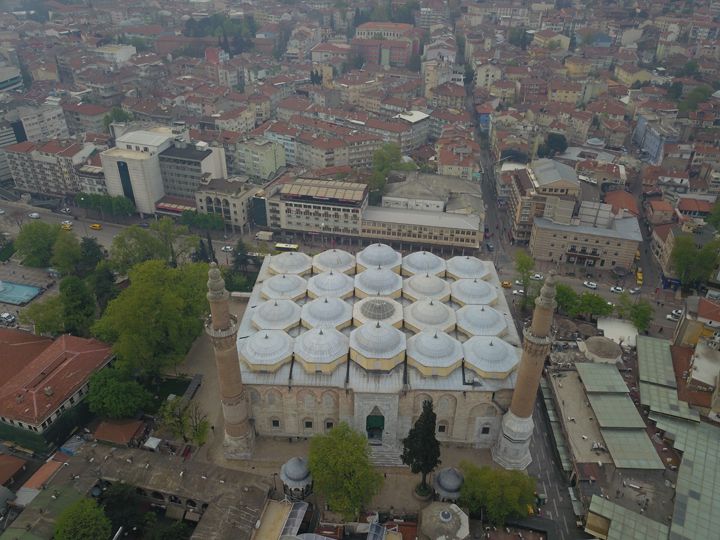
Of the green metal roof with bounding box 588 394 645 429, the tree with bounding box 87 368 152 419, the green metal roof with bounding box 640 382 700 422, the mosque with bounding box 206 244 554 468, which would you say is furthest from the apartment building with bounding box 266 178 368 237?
the green metal roof with bounding box 640 382 700 422

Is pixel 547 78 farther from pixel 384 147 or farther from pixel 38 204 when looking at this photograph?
pixel 38 204

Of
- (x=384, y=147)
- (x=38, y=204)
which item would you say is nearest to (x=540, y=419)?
(x=384, y=147)

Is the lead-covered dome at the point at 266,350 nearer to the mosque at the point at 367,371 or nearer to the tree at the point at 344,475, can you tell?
the mosque at the point at 367,371

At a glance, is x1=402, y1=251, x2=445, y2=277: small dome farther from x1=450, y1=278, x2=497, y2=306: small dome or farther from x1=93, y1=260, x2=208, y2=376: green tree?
x1=93, y1=260, x2=208, y2=376: green tree

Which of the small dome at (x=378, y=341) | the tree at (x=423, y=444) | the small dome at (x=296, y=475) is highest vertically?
the small dome at (x=378, y=341)

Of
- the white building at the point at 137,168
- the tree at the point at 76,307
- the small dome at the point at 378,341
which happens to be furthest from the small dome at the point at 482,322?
the white building at the point at 137,168

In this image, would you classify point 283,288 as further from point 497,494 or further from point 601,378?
point 601,378
